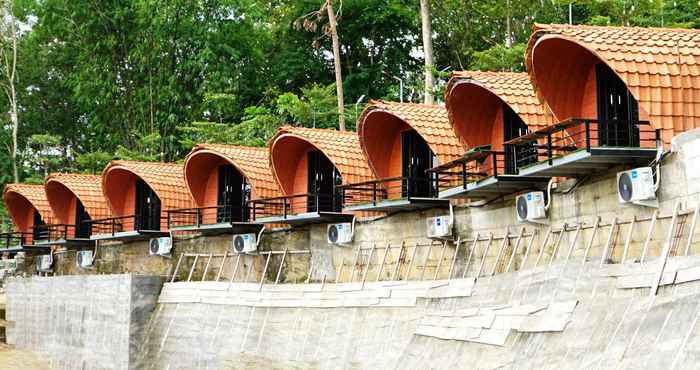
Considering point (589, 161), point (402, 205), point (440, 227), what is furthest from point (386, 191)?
point (589, 161)

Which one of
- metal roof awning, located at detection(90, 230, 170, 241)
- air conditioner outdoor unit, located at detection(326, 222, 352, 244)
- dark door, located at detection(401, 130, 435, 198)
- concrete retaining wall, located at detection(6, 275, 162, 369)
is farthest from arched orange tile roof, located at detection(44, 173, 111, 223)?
dark door, located at detection(401, 130, 435, 198)

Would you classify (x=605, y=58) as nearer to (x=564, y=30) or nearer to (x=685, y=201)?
(x=564, y=30)

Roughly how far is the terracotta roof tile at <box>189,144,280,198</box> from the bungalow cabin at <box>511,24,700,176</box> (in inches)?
421

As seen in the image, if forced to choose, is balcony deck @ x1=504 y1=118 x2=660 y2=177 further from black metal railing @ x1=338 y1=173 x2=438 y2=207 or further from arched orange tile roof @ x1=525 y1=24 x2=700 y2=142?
black metal railing @ x1=338 y1=173 x2=438 y2=207

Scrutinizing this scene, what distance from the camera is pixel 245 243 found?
2530 centimetres

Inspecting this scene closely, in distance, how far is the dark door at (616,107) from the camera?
15742 millimetres

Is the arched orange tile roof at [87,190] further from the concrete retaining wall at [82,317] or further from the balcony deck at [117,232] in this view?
the concrete retaining wall at [82,317]

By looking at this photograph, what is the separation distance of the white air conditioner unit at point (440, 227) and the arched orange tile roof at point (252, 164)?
7.69 m

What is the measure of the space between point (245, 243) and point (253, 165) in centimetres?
242

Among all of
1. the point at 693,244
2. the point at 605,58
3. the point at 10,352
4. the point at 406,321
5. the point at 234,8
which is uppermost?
the point at 234,8

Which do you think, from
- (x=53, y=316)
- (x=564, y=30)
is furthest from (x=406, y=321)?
(x=53, y=316)

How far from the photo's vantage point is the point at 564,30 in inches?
609

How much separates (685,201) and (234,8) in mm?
32807

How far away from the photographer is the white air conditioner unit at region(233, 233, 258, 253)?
25.1 metres
